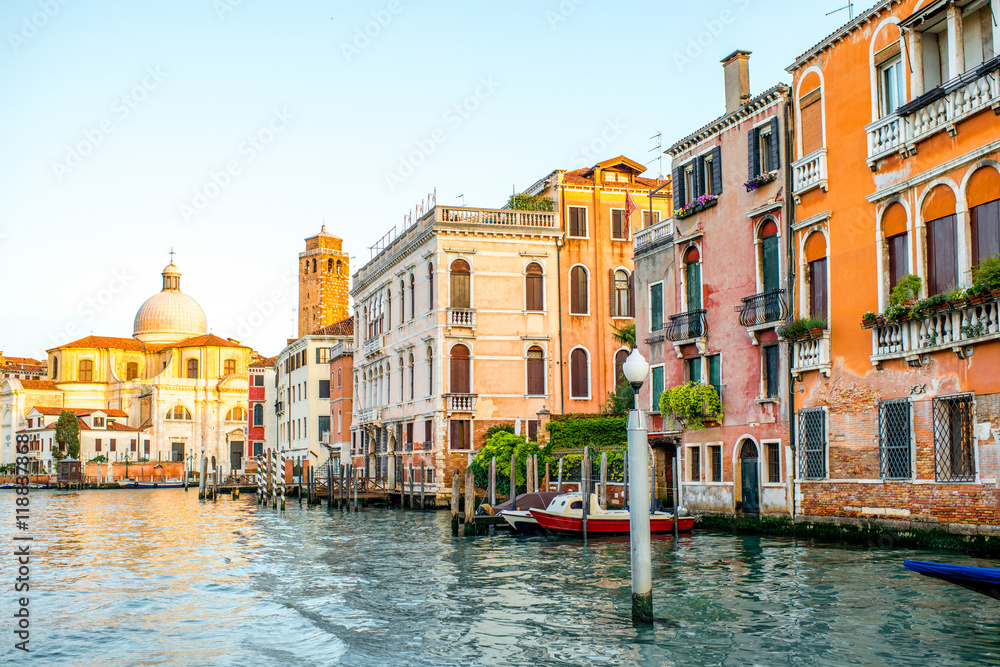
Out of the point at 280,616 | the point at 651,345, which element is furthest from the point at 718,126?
the point at 280,616

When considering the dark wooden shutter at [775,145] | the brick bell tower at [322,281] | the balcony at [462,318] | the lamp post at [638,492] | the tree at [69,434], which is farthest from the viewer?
the brick bell tower at [322,281]

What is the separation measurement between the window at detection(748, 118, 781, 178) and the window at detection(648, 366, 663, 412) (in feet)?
18.9

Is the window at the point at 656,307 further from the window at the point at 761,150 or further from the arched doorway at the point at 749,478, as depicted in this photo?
the window at the point at 761,150

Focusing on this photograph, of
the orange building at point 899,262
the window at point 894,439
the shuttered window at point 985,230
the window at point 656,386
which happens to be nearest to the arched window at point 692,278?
the window at point 656,386

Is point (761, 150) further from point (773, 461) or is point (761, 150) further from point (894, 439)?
point (894, 439)

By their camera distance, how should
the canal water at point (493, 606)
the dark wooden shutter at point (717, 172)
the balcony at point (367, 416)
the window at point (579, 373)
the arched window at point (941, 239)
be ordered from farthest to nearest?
1. the balcony at point (367, 416)
2. the window at point (579, 373)
3. the dark wooden shutter at point (717, 172)
4. the arched window at point (941, 239)
5. the canal water at point (493, 606)

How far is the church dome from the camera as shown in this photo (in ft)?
301

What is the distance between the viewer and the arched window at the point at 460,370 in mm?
35438

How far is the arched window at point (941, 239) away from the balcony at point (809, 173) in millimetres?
2924

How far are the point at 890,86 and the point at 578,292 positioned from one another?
62.6 feet

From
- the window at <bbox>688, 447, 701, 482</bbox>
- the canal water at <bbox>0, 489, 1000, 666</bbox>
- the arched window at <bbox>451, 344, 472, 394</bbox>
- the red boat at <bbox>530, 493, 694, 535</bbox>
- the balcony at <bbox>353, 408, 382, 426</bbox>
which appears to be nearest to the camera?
the canal water at <bbox>0, 489, 1000, 666</bbox>

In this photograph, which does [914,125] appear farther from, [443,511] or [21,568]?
[443,511]

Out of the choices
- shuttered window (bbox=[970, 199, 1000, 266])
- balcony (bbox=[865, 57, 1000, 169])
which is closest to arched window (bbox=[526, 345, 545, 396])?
balcony (bbox=[865, 57, 1000, 169])

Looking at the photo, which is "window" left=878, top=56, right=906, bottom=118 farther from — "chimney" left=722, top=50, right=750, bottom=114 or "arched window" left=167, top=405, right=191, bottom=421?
"arched window" left=167, top=405, right=191, bottom=421
